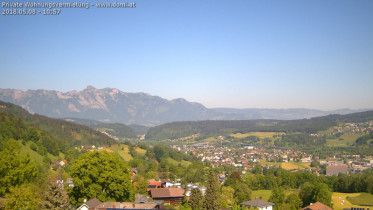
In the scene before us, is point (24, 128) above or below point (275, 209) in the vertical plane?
above

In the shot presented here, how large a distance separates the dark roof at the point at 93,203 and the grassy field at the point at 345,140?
6095 inches

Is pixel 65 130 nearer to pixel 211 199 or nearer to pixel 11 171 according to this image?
pixel 11 171

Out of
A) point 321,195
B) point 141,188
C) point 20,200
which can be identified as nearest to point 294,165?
point 321,195

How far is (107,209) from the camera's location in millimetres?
32156

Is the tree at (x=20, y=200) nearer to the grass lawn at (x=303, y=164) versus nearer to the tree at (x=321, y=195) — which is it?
the tree at (x=321, y=195)

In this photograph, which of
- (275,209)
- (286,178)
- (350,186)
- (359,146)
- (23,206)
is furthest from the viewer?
(359,146)

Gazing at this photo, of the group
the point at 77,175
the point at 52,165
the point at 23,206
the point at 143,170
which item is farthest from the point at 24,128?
the point at 23,206

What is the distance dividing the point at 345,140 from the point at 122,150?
117 meters

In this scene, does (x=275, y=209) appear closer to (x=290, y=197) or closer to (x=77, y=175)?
(x=290, y=197)

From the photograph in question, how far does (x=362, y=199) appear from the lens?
60375 mm

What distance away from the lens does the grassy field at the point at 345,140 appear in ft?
571

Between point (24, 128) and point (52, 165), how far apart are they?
22.3 metres

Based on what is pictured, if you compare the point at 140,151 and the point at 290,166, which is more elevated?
the point at 140,151

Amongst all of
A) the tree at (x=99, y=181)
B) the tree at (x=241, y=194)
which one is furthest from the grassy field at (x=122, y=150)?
the tree at (x=99, y=181)
